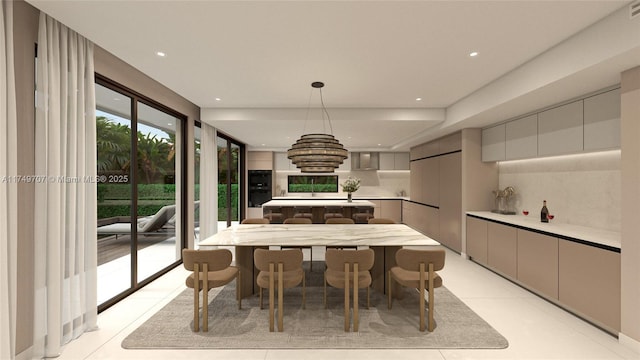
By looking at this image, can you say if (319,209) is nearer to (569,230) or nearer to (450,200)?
(450,200)

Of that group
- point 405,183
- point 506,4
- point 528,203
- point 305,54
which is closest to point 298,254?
point 305,54

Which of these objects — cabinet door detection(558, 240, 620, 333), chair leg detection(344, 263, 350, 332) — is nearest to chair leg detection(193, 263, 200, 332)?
chair leg detection(344, 263, 350, 332)

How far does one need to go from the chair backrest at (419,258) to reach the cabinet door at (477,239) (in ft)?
7.59

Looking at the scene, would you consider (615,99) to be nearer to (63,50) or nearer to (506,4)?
(506,4)

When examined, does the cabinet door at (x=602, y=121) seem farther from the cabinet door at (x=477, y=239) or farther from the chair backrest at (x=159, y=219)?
the chair backrest at (x=159, y=219)

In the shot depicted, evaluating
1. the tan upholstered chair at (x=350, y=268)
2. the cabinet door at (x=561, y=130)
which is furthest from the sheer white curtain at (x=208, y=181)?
the cabinet door at (x=561, y=130)

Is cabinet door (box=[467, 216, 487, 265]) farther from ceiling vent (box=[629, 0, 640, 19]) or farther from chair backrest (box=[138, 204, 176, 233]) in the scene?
chair backrest (box=[138, 204, 176, 233])

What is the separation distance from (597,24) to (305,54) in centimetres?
238

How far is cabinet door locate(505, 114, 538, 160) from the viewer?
12.0 ft

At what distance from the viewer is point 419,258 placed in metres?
2.43

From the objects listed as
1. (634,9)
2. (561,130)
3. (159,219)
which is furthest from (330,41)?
(159,219)

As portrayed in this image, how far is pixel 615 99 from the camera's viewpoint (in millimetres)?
2629

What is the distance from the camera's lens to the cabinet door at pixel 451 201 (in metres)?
4.96

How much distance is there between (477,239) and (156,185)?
5.02 m
